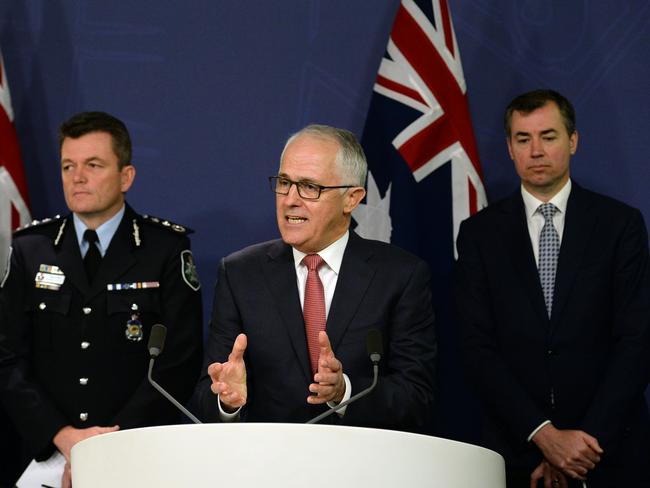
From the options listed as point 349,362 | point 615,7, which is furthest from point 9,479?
point 615,7

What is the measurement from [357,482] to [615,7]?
141 inches

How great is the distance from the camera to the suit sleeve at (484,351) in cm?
377

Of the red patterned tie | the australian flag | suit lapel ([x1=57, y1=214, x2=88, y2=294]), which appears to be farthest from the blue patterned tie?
suit lapel ([x1=57, y1=214, x2=88, y2=294])

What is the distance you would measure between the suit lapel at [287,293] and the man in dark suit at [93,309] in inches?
24.7

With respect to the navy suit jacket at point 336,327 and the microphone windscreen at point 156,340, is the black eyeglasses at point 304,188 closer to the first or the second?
the navy suit jacket at point 336,327

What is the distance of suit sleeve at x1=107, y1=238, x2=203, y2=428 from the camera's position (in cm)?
373

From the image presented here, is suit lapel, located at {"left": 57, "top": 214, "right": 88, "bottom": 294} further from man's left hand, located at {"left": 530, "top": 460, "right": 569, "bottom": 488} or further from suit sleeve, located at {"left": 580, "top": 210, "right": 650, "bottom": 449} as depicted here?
suit sleeve, located at {"left": 580, "top": 210, "right": 650, "bottom": 449}

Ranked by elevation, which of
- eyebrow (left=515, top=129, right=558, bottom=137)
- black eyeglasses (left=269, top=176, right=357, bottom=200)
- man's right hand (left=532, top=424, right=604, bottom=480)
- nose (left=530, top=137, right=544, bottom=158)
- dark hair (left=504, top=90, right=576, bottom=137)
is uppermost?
dark hair (left=504, top=90, right=576, bottom=137)

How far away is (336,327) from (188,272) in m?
0.94

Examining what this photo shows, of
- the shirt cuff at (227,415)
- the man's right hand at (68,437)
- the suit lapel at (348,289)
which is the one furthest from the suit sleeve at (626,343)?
the man's right hand at (68,437)

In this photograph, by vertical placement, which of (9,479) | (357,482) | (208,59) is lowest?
(9,479)

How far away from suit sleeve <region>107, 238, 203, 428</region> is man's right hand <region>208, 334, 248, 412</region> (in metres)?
1.11

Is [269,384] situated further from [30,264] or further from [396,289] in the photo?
[30,264]

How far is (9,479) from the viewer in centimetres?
433
